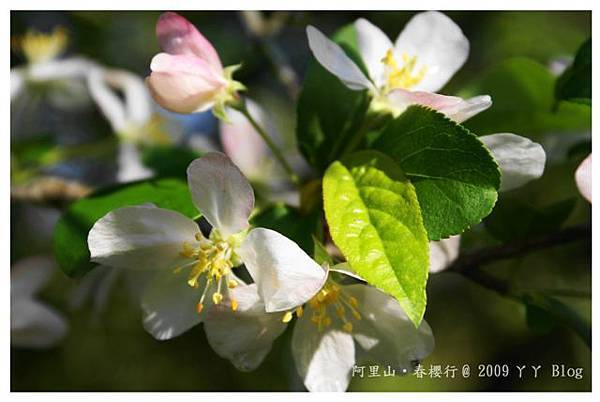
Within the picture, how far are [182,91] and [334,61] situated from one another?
177mm

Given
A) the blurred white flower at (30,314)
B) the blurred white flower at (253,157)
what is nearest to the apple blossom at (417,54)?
the blurred white flower at (253,157)

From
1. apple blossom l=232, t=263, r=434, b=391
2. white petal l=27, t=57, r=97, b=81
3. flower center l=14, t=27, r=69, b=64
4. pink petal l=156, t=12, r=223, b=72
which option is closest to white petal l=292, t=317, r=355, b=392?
apple blossom l=232, t=263, r=434, b=391

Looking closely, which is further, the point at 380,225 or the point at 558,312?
the point at 558,312

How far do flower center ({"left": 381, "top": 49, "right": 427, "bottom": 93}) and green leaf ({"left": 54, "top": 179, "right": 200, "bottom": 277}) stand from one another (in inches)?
11.3

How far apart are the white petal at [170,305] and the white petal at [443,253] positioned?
0.88 feet

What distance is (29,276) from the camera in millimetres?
1381

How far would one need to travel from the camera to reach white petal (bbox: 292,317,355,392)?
87 centimetres

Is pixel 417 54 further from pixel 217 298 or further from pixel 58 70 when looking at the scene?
pixel 58 70

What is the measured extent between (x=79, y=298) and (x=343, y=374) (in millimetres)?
746

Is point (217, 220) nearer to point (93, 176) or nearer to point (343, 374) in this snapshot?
point (343, 374)

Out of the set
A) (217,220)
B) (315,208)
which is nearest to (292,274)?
(217,220)

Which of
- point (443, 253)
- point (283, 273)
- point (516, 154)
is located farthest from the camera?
point (443, 253)

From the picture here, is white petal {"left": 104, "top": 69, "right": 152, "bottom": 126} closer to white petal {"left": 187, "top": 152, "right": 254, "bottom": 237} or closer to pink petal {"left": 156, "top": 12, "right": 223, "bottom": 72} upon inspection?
pink petal {"left": 156, "top": 12, "right": 223, "bottom": 72}

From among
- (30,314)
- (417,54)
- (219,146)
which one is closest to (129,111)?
(219,146)
